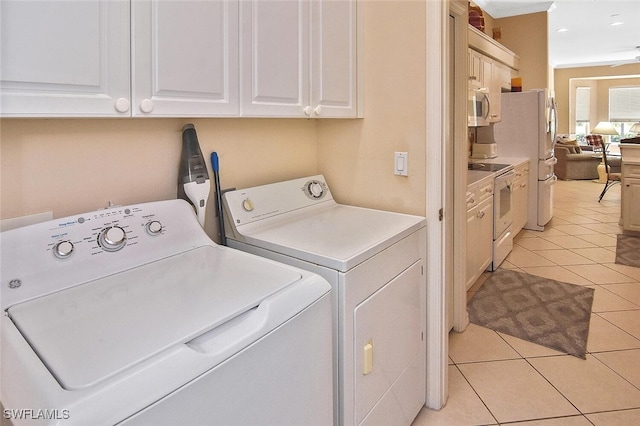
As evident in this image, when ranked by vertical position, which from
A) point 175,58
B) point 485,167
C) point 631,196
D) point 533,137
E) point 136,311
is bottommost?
point 136,311

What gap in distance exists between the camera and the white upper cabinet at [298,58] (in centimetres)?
142

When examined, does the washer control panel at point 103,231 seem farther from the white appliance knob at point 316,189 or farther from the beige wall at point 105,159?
the white appliance knob at point 316,189

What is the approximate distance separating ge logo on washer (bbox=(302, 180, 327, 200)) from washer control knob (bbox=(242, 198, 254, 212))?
0.34 m

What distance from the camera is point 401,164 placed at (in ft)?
5.97

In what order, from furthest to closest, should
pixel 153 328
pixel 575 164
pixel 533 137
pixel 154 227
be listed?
pixel 575 164 < pixel 533 137 < pixel 154 227 < pixel 153 328

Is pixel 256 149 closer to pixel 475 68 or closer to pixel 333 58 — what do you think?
pixel 333 58

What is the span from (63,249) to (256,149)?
925 mm

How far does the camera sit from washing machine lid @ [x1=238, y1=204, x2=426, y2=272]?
1359 mm

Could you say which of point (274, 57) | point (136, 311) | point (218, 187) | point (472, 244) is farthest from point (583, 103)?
point (136, 311)

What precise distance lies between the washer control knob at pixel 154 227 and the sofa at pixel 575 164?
9202 millimetres

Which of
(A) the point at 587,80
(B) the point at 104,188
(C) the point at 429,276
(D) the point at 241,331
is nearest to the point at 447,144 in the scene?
(C) the point at 429,276

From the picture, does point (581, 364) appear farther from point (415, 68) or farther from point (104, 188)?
point (104, 188)

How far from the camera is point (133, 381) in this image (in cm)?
74

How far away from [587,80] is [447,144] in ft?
41.0
